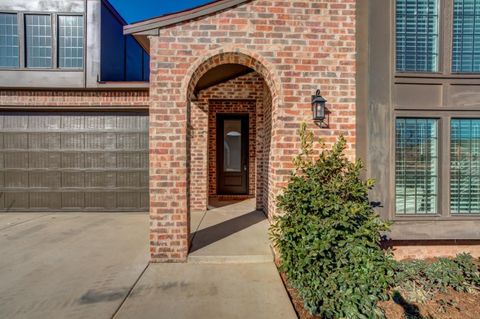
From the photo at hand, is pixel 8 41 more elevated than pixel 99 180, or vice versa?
pixel 8 41

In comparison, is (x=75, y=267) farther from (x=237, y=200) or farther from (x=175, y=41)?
(x=237, y=200)

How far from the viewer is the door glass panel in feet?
21.6

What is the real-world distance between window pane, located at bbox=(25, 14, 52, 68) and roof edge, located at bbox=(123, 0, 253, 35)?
3.66m

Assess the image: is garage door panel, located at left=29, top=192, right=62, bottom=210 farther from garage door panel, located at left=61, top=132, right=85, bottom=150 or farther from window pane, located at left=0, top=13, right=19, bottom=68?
window pane, located at left=0, top=13, right=19, bottom=68

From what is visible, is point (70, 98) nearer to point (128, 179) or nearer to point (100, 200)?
point (128, 179)

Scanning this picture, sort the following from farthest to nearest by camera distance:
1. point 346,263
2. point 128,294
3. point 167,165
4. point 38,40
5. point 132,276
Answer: point 38,40
point 167,165
point 132,276
point 128,294
point 346,263

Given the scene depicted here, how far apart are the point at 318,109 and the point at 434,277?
254 cm

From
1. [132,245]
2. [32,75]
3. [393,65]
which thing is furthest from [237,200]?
[32,75]

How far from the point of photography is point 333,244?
2.37 metres

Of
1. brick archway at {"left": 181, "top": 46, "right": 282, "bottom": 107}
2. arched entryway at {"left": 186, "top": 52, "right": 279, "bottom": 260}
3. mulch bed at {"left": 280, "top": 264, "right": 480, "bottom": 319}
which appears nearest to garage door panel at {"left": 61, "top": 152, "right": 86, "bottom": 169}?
arched entryway at {"left": 186, "top": 52, "right": 279, "bottom": 260}

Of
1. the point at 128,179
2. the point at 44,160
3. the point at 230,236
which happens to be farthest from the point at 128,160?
the point at 230,236

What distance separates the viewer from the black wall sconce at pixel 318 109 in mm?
3092

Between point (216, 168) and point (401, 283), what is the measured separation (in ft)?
14.9

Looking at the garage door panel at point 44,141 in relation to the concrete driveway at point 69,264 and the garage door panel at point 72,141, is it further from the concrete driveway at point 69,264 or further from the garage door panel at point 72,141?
the concrete driveway at point 69,264
